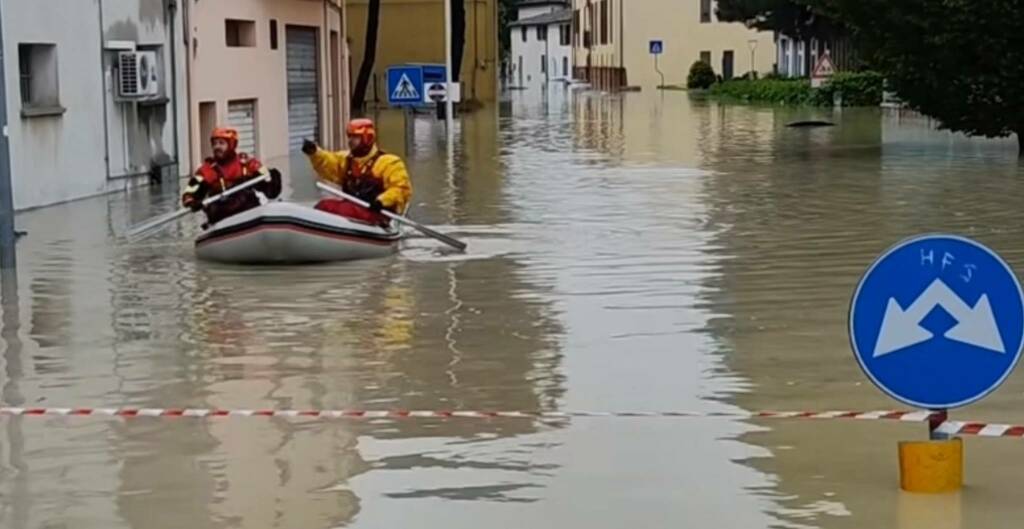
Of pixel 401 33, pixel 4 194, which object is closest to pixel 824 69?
pixel 401 33

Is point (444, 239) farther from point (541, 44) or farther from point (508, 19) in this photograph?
point (508, 19)

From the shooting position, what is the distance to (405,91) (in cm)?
4519

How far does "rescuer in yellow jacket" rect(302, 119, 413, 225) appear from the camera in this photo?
56.6ft

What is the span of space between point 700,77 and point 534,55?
51069mm

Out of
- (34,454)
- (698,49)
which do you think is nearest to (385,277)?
(34,454)

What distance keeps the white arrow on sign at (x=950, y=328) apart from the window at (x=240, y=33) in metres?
25.7

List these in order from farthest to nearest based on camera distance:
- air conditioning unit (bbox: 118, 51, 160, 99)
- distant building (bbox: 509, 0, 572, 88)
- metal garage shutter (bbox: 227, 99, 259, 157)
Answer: distant building (bbox: 509, 0, 572, 88)
metal garage shutter (bbox: 227, 99, 259, 157)
air conditioning unit (bbox: 118, 51, 160, 99)

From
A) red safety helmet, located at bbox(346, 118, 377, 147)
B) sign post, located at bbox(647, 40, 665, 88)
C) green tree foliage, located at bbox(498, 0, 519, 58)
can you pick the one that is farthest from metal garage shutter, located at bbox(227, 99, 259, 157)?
green tree foliage, located at bbox(498, 0, 519, 58)

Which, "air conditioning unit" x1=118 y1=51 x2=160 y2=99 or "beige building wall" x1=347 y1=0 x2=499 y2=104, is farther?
"beige building wall" x1=347 y1=0 x2=499 y2=104

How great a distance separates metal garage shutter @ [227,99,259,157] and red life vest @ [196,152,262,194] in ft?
46.3

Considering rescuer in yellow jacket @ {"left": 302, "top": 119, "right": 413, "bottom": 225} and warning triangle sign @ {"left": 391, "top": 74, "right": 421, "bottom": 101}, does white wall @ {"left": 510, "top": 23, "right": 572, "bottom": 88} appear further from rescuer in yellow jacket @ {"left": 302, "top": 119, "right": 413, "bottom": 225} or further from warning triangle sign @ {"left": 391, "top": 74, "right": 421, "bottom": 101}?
rescuer in yellow jacket @ {"left": 302, "top": 119, "right": 413, "bottom": 225}

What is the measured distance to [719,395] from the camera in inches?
388

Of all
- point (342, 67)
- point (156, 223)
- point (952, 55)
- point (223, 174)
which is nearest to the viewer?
point (223, 174)

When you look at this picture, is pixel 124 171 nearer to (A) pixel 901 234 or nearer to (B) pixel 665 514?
(A) pixel 901 234
